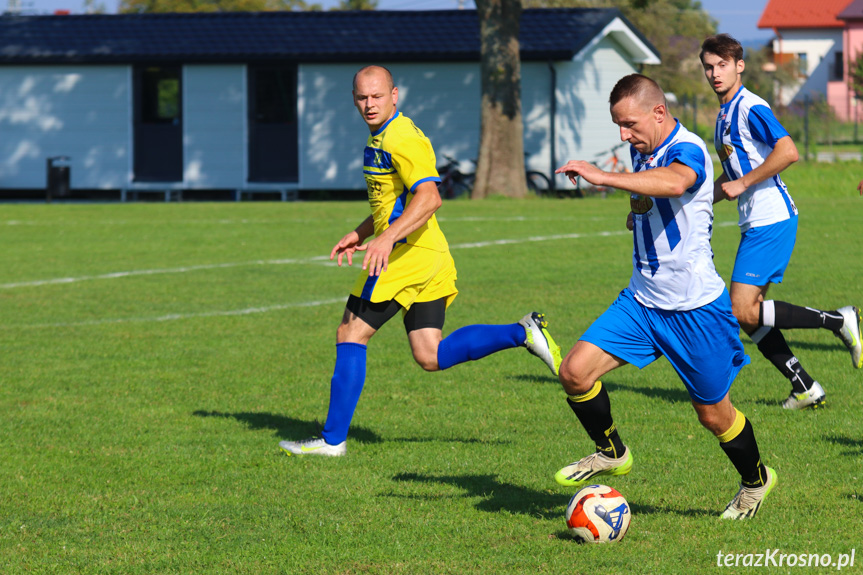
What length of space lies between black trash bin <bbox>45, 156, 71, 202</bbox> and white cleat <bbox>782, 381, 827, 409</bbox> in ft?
88.5

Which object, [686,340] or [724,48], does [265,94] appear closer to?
[724,48]

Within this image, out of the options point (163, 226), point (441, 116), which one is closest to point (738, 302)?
point (163, 226)

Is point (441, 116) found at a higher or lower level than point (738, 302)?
higher

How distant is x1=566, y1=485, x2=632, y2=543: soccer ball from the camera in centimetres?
457

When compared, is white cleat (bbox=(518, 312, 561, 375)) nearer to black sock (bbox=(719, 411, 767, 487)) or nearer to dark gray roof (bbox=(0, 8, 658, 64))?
black sock (bbox=(719, 411, 767, 487))

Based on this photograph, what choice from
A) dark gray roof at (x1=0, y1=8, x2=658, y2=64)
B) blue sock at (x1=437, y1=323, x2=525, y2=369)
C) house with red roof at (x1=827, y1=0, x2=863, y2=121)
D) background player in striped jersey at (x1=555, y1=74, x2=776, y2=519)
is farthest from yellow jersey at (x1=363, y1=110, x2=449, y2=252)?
house with red roof at (x1=827, y1=0, x2=863, y2=121)

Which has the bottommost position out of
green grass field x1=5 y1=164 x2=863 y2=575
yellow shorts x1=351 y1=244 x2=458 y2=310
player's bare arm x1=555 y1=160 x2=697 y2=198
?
green grass field x1=5 y1=164 x2=863 y2=575

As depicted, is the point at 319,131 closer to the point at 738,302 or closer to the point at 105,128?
the point at 105,128

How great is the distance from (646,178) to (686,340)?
795mm

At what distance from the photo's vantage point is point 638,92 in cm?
456

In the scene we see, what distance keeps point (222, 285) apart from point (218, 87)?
64.0 ft

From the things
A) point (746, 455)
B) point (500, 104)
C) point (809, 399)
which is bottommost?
point (809, 399)

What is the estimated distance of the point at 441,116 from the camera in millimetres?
30984

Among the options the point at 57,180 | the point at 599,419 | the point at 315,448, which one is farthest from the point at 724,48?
the point at 57,180
